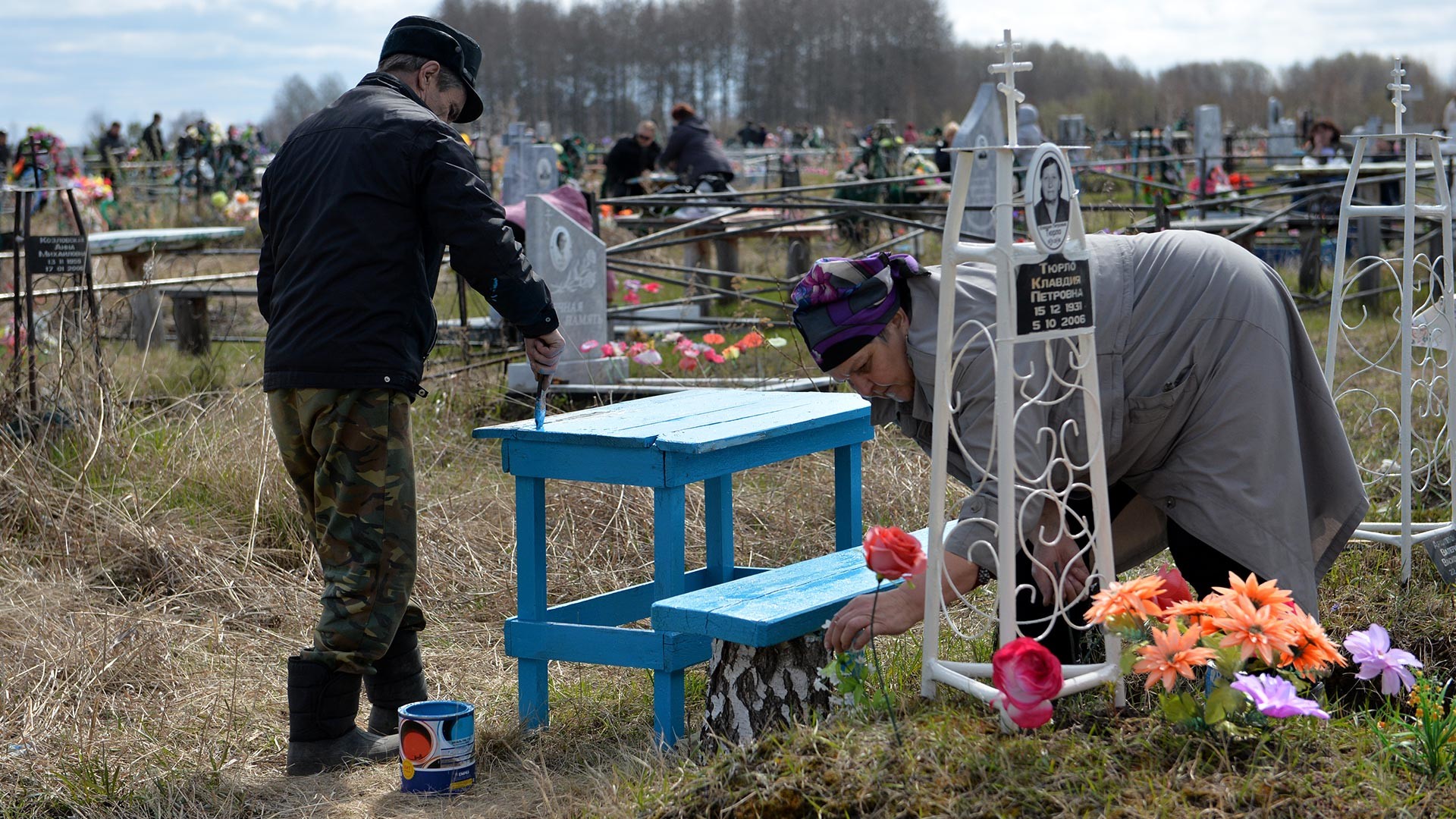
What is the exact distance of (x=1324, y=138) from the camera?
48.5 feet

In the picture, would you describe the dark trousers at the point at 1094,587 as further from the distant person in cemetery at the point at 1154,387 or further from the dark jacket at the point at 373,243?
the dark jacket at the point at 373,243

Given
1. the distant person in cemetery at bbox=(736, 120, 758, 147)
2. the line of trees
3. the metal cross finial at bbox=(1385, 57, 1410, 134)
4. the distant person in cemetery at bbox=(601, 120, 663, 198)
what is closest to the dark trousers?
the metal cross finial at bbox=(1385, 57, 1410, 134)

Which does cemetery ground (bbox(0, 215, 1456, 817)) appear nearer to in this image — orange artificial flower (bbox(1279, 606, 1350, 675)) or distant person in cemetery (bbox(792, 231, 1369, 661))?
orange artificial flower (bbox(1279, 606, 1350, 675))

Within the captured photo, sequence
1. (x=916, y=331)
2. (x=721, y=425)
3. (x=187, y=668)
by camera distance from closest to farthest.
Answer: (x=916, y=331) → (x=721, y=425) → (x=187, y=668)

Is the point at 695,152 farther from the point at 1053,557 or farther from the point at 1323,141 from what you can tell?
the point at 1053,557

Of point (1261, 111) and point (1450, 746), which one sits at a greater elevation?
point (1261, 111)

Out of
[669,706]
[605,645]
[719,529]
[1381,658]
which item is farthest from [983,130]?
[1381,658]

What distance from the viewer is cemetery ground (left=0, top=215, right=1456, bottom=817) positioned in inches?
Result: 87.8

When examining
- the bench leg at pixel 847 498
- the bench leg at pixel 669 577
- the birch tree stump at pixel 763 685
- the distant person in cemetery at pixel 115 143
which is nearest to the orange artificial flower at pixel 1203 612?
the birch tree stump at pixel 763 685

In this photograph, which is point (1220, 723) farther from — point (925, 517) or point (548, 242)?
point (548, 242)

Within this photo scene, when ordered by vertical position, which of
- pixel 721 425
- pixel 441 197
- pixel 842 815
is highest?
pixel 441 197

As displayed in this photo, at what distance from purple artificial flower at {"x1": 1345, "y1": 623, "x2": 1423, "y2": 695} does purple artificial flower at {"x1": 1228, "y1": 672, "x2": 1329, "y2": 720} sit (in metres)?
0.32

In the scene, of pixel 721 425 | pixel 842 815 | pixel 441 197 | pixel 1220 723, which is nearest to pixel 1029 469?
pixel 1220 723

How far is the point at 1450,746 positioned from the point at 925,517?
269 cm
